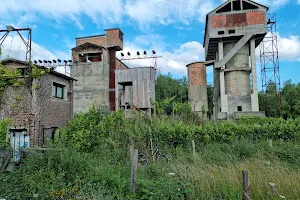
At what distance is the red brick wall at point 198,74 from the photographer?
26641 mm

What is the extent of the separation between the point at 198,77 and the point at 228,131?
18.1 metres

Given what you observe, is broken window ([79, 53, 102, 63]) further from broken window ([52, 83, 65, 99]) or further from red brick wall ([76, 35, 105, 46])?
broken window ([52, 83, 65, 99])

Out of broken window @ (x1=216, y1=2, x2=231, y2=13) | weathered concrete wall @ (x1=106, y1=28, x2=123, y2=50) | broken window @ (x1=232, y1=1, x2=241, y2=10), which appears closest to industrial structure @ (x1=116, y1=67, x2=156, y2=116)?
weathered concrete wall @ (x1=106, y1=28, x2=123, y2=50)

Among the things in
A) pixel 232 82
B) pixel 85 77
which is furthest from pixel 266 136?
pixel 85 77

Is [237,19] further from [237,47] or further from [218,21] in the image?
[237,47]

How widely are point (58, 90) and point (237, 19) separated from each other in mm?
18169

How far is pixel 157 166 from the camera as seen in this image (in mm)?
6469

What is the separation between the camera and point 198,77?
2673 centimetres

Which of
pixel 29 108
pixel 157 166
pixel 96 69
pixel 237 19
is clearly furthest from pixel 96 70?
pixel 157 166

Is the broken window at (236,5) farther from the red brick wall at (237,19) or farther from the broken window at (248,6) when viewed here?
the red brick wall at (237,19)

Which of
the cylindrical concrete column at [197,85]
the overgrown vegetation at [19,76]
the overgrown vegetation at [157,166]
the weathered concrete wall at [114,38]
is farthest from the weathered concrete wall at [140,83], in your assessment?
the cylindrical concrete column at [197,85]

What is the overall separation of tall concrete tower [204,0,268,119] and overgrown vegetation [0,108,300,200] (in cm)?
1122

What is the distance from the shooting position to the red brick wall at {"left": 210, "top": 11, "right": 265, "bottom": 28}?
2016 cm

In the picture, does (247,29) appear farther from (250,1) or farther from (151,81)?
(151,81)
